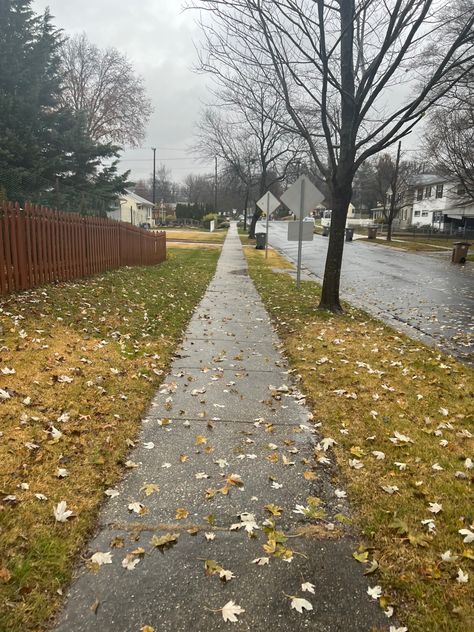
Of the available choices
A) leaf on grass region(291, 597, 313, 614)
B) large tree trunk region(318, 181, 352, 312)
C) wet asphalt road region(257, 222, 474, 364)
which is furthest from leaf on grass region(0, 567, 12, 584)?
large tree trunk region(318, 181, 352, 312)

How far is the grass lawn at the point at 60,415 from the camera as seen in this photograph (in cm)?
235

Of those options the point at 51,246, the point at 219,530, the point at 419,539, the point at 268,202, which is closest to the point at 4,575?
the point at 219,530

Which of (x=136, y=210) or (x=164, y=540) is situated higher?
(x=136, y=210)

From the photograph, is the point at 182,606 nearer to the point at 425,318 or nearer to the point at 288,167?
the point at 425,318

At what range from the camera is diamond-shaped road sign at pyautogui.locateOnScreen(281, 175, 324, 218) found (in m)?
11.4

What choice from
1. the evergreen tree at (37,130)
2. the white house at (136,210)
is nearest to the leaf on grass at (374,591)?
the evergreen tree at (37,130)

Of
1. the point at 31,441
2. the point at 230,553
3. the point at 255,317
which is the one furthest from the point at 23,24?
the point at 230,553

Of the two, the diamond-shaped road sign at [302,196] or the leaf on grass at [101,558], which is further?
the diamond-shaped road sign at [302,196]

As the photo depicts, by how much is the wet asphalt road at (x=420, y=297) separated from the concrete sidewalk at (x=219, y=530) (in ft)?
13.1

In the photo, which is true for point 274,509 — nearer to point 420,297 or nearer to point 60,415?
point 60,415

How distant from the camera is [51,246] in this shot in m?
9.19

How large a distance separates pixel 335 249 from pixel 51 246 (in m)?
5.79

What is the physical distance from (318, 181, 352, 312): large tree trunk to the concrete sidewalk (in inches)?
198

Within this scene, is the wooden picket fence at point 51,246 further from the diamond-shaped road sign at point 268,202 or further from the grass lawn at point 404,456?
the diamond-shaped road sign at point 268,202
